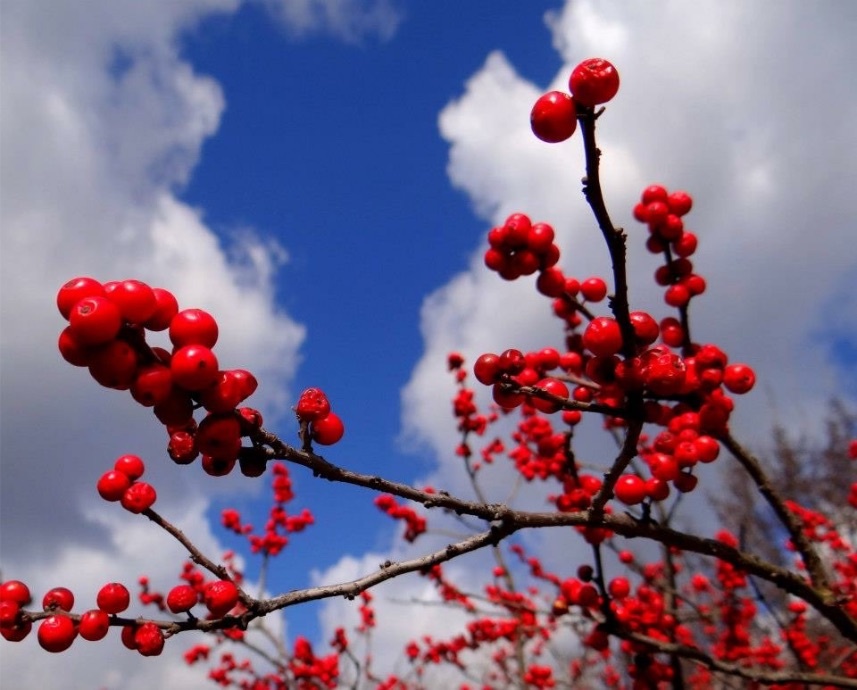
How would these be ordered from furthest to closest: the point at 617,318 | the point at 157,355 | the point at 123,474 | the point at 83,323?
the point at 123,474
the point at 617,318
the point at 157,355
the point at 83,323

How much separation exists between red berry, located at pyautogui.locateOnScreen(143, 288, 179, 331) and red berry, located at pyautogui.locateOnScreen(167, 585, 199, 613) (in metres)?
0.93

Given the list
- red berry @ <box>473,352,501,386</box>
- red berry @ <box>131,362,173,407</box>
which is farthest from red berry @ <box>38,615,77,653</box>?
red berry @ <box>473,352,501,386</box>

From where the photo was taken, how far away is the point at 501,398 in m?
1.86

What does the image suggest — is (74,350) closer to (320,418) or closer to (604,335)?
(320,418)

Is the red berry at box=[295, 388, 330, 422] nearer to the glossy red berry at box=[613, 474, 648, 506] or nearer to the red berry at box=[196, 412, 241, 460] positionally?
the red berry at box=[196, 412, 241, 460]

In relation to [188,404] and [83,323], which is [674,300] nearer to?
[188,404]

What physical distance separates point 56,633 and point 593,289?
8.04 feet

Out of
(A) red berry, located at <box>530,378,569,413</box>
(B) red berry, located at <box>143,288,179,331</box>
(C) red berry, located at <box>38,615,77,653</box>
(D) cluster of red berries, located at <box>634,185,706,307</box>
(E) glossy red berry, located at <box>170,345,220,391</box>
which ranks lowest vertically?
(C) red berry, located at <box>38,615,77,653</box>

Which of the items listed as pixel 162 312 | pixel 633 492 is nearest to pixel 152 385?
pixel 162 312

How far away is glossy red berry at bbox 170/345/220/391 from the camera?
1.22 meters

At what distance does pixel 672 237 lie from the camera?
2.81 metres

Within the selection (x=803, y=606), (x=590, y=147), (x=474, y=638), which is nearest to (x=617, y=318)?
(x=590, y=147)

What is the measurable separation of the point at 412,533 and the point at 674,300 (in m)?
5.45

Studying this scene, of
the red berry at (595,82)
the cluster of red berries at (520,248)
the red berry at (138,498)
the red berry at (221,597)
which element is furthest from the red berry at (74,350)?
the cluster of red berries at (520,248)
